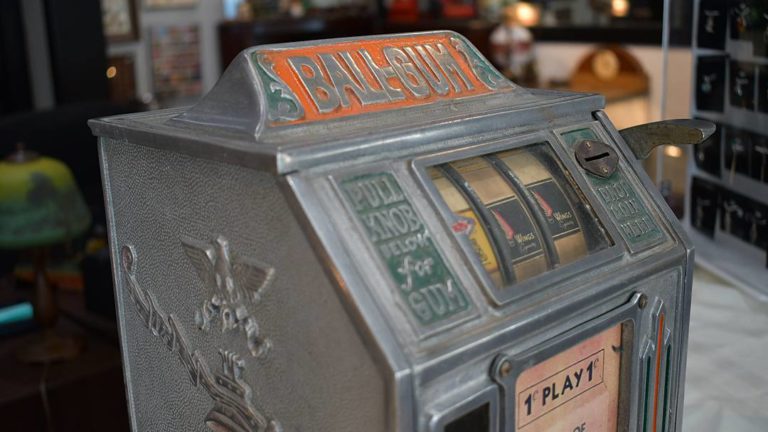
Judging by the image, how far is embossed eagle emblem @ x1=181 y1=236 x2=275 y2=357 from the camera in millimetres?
878

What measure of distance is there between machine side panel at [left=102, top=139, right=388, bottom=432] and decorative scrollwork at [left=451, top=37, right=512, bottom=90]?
1.40 feet

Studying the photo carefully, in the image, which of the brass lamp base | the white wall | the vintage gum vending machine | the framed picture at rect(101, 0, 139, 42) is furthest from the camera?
the framed picture at rect(101, 0, 139, 42)

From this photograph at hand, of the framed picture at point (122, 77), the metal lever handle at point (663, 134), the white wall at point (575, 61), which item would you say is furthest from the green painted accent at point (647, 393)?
the framed picture at point (122, 77)

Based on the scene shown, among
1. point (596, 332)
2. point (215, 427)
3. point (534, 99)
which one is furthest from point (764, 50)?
point (215, 427)

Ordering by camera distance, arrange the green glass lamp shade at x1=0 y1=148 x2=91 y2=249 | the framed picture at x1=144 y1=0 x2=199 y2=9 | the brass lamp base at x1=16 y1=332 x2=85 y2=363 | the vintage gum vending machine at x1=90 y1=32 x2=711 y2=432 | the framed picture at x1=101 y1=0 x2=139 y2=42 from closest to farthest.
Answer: the vintage gum vending machine at x1=90 y1=32 x2=711 y2=432
the green glass lamp shade at x1=0 y1=148 x2=91 y2=249
the brass lamp base at x1=16 y1=332 x2=85 y2=363
the framed picture at x1=101 y1=0 x2=139 y2=42
the framed picture at x1=144 y1=0 x2=199 y2=9

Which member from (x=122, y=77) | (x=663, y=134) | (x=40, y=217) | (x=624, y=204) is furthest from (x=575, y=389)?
(x=122, y=77)

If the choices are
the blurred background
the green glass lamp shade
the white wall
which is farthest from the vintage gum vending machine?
the white wall

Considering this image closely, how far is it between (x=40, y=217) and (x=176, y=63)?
5.12 meters

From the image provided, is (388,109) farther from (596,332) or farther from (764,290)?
(764,290)

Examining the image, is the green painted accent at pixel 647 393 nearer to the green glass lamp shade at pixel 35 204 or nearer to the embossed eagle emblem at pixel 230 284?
the embossed eagle emblem at pixel 230 284

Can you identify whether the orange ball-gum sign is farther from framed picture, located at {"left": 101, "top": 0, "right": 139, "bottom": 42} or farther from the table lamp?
framed picture, located at {"left": 101, "top": 0, "right": 139, "bottom": 42}

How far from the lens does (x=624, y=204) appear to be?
1073 mm

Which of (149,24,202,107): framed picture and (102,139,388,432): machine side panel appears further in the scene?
(149,24,202,107): framed picture

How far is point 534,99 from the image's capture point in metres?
1.11
